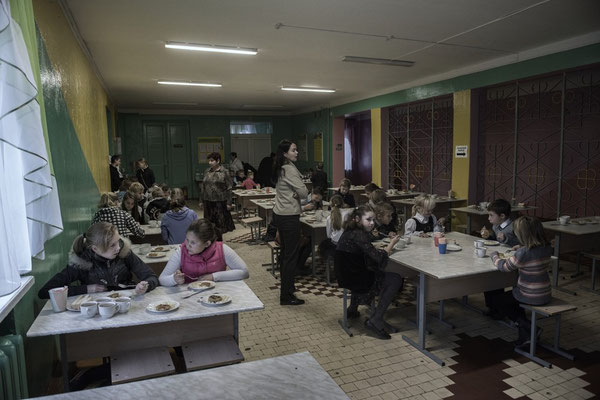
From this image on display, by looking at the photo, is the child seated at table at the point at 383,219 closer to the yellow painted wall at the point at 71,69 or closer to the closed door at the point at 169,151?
the yellow painted wall at the point at 71,69

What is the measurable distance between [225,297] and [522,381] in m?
2.22

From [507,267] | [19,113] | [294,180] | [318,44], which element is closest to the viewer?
[19,113]

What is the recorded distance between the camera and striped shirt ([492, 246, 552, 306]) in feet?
9.87

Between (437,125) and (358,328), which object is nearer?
(358,328)

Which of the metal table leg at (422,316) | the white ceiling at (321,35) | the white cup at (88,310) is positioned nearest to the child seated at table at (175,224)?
the white ceiling at (321,35)

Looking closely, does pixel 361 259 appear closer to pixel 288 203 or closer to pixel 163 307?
pixel 288 203

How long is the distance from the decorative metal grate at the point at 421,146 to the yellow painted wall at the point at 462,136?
0.93 metres

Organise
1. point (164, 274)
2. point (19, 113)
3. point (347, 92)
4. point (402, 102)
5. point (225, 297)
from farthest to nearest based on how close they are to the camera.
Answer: point (347, 92), point (402, 102), point (164, 274), point (225, 297), point (19, 113)

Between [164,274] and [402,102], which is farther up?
[402,102]

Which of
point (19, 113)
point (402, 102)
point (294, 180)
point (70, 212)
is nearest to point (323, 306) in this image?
point (294, 180)

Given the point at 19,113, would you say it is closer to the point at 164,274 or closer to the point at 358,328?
the point at 164,274

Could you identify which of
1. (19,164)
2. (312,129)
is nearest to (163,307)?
(19,164)

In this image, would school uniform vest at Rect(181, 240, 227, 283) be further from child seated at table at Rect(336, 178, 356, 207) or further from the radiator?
child seated at table at Rect(336, 178, 356, 207)

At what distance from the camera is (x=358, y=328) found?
3.79m
